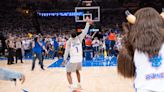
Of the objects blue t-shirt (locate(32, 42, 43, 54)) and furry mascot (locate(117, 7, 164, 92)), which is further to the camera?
blue t-shirt (locate(32, 42, 43, 54))

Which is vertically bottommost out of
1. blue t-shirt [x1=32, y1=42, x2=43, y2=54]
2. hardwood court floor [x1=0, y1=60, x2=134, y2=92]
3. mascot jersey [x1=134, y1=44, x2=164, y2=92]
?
hardwood court floor [x1=0, y1=60, x2=134, y2=92]

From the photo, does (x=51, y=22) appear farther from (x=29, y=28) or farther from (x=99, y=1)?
(x=99, y=1)

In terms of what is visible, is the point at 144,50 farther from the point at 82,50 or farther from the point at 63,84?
the point at 82,50

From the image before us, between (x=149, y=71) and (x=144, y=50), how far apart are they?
0.55 feet

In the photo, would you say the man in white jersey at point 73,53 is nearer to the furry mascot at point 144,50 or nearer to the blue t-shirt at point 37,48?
the blue t-shirt at point 37,48

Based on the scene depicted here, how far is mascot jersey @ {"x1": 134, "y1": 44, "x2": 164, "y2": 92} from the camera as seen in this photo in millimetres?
2977

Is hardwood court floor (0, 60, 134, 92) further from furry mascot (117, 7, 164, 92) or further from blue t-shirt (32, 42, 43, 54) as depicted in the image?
furry mascot (117, 7, 164, 92)

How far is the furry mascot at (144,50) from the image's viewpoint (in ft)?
9.61

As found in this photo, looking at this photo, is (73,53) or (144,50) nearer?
(144,50)

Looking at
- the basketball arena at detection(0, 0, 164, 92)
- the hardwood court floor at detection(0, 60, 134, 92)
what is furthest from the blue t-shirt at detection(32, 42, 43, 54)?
the hardwood court floor at detection(0, 60, 134, 92)

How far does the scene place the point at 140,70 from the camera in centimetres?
302

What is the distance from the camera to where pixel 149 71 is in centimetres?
299

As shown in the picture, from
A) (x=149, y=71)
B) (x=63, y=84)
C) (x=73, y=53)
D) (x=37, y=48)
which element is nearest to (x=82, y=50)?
(x=37, y=48)

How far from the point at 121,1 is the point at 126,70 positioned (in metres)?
35.8
